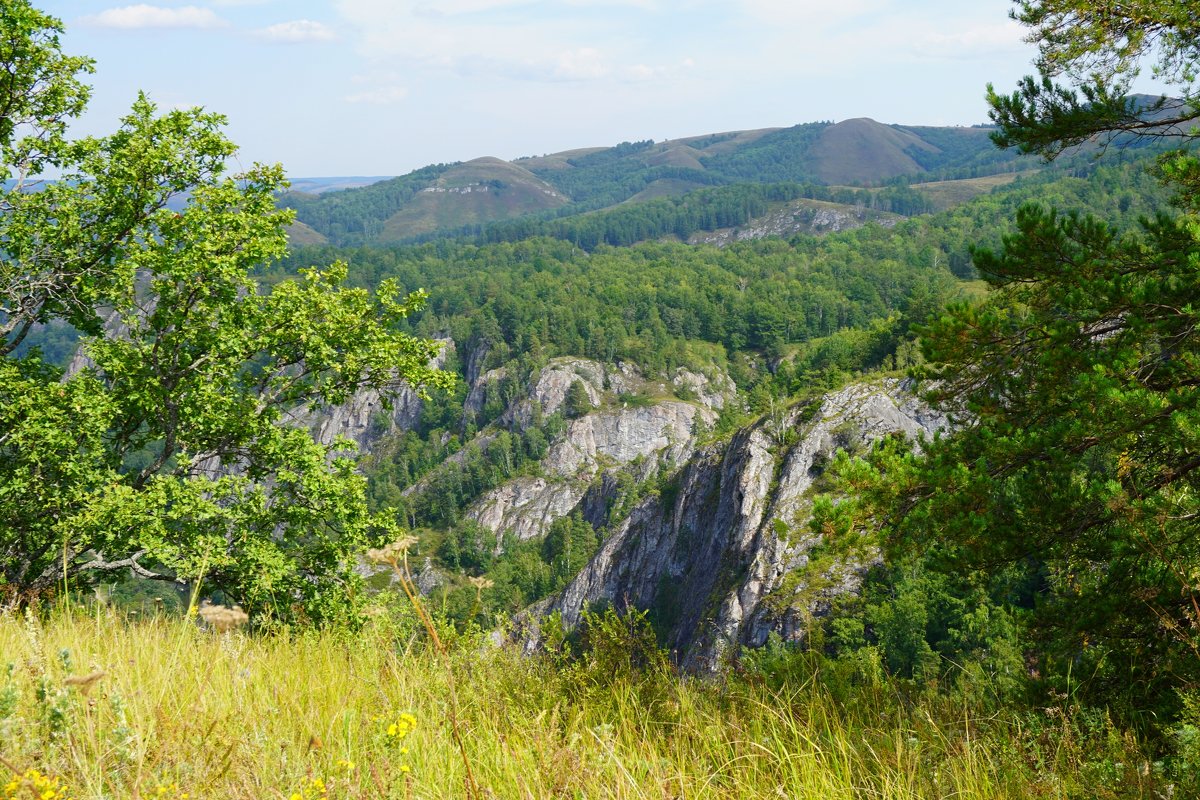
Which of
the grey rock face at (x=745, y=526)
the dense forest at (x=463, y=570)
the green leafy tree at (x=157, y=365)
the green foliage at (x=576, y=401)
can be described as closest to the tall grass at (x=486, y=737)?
the dense forest at (x=463, y=570)

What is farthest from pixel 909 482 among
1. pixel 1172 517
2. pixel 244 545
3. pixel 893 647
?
pixel 893 647

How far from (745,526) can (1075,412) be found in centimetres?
7014

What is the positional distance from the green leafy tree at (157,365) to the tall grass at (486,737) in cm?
659

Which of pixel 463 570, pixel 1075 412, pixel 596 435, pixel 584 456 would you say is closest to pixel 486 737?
pixel 463 570

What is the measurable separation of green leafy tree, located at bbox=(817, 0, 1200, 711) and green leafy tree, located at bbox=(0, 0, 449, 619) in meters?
7.57

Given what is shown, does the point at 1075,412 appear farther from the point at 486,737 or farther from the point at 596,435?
the point at 596,435

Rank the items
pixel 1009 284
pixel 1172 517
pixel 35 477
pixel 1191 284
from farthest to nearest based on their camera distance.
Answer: pixel 35 477, pixel 1009 284, pixel 1191 284, pixel 1172 517

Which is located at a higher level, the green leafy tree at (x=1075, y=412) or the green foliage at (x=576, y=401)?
→ the green leafy tree at (x=1075, y=412)

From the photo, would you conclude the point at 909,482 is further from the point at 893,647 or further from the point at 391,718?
the point at 893,647

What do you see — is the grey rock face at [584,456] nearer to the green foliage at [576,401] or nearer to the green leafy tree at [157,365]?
the green foliage at [576,401]

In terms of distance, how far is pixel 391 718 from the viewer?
3125 millimetres

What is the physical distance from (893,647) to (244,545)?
46.4 metres

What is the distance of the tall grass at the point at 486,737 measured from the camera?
271 cm

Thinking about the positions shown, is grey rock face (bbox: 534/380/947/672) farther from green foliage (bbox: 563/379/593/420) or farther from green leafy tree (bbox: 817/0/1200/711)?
green foliage (bbox: 563/379/593/420)
